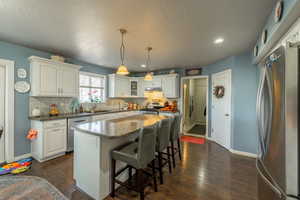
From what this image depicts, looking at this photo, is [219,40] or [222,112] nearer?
[219,40]

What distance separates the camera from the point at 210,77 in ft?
14.6

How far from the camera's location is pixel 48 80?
3023 millimetres

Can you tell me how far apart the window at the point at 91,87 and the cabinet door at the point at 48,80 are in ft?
3.41

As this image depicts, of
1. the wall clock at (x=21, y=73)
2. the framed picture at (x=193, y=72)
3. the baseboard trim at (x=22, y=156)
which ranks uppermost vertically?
the framed picture at (x=193, y=72)

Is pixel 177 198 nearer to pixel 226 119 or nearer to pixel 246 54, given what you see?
pixel 226 119

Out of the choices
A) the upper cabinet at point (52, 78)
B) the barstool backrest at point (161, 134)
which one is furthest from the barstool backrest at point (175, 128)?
the upper cabinet at point (52, 78)

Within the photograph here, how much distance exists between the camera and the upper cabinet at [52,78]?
2869 millimetres

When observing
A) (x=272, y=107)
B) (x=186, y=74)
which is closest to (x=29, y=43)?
(x=272, y=107)

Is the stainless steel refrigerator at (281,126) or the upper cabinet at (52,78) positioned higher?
the upper cabinet at (52,78)

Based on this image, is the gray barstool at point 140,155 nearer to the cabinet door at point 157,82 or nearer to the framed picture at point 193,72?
the cabinet door at point 157,82

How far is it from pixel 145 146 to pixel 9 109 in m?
3.15

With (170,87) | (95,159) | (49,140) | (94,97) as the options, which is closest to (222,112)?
(170,87)

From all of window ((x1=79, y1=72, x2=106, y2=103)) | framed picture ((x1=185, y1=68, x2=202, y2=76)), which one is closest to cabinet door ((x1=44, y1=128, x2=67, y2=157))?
window ((x1=79, y1=72, x2=106, y2=103))

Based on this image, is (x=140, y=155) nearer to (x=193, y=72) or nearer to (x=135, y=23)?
(x=135, y=23)
